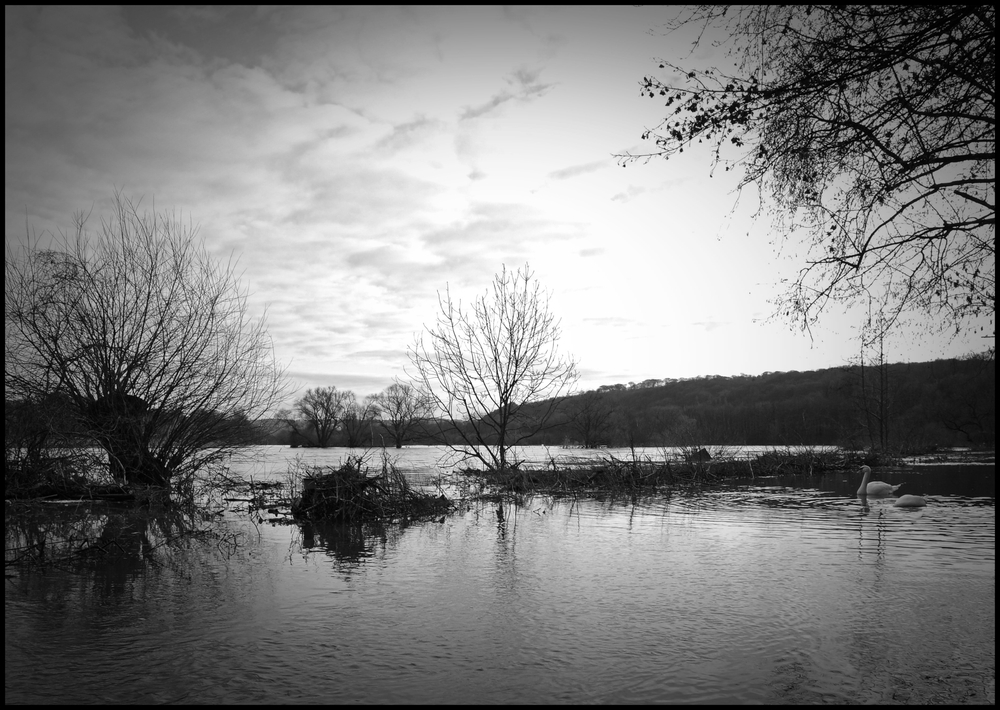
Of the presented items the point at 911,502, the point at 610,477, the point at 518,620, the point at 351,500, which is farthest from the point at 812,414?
the point at 518,620

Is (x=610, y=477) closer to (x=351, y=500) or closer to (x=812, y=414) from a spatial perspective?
(x=351, y=500)

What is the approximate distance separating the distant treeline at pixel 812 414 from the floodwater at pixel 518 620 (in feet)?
37.6

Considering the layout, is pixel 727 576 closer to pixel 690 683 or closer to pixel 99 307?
pixel 690 683

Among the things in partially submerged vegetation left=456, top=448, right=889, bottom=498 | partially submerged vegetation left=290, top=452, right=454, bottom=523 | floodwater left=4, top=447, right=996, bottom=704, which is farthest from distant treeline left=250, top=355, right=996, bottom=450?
floodwater left=4, top=447, right=996, bottom=704

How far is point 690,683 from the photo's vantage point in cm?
396

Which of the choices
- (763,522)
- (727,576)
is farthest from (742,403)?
(727,576)

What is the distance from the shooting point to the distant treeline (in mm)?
34844

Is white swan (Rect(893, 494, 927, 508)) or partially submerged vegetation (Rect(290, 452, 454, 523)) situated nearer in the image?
partially submerged vegetation (Rect(290, 452, 454, 523))

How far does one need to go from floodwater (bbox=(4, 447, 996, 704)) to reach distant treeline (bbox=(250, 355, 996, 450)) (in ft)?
37.6

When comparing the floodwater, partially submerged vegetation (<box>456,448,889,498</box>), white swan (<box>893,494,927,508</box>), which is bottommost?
partially submerged vegetation (<box>456,448,889,498</box>)

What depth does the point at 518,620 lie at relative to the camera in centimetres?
526

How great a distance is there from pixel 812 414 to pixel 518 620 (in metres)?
55.9

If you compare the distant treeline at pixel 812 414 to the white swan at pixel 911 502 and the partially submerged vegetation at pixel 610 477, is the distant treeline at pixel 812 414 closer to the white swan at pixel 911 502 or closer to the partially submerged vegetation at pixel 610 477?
the partially submerged vegetation at pixel 610 477

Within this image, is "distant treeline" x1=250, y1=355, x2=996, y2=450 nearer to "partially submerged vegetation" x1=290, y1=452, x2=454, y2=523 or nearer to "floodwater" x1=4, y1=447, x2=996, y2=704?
"partially submerged vegetation" x1=290, y1=452, x2=454, y2=523
